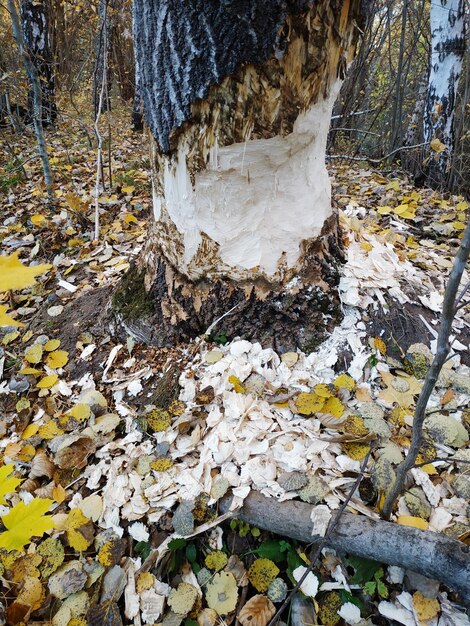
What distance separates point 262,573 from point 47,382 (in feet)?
3.96

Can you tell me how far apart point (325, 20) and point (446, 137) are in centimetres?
376

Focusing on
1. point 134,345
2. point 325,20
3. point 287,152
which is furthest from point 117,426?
point 325,20

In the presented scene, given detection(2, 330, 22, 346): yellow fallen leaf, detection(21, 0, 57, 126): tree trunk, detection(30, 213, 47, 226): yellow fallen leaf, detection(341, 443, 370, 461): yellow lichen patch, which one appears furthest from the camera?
detection(21, 0, 57, 126): tree trunk

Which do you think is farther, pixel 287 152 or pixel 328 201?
pixel 328 201

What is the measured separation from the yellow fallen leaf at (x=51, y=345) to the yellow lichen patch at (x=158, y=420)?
70cm

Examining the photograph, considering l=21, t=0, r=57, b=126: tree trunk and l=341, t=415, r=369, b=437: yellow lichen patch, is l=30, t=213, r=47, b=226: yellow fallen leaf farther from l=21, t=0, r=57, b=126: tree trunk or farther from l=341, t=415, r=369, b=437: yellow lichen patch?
l=21, t=0, r=57, b=126: tree trunk

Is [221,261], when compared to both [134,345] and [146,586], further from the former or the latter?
[146,586]

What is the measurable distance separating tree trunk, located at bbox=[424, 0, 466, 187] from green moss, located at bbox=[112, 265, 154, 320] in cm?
348

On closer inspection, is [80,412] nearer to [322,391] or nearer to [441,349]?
[322,391]

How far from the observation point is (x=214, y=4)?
3.72 feet

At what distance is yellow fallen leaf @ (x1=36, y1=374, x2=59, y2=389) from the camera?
1.73 m

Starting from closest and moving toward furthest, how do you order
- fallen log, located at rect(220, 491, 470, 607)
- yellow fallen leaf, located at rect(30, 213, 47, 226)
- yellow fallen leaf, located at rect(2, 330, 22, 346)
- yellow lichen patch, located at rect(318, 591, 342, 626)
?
fallen log, located at rect(220, 491, 470, 607)
yellow lichen patch, located at rect(318, 591, 342, 626)
yellow fallen leaf, located at rect(2, 330, 22, 346)
yellow fallen leaf, located at rect(30, 213, 47, 226)

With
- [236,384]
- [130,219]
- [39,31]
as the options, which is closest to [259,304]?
[236,384]

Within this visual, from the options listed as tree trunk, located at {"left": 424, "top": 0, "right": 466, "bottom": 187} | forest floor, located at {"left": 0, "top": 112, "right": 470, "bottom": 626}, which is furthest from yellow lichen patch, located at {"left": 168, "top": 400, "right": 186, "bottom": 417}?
→ tree trunk, located at {"left": 424, "top": 0, "right": 466, "bottom": 187}
